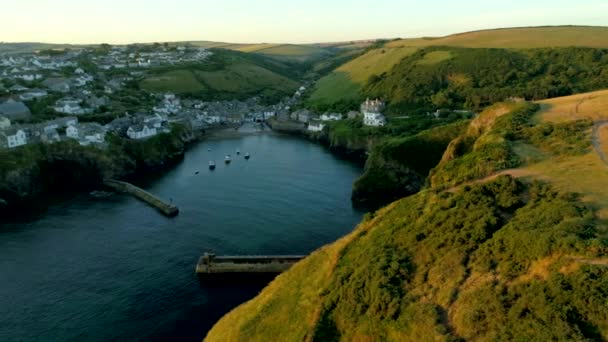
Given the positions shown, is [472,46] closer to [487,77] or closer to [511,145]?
[487,77]

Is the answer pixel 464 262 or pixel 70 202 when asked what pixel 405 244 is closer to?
pixel 464 262

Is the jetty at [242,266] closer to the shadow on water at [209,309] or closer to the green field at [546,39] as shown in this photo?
the shadow on water at [209,309]

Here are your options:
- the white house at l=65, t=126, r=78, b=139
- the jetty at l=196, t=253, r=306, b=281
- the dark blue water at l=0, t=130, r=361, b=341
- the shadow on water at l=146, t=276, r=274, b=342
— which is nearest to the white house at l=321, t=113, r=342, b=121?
the dark blue water at l=0, t=130, r=361, b=341

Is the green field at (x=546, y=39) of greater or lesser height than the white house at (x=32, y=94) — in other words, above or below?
above

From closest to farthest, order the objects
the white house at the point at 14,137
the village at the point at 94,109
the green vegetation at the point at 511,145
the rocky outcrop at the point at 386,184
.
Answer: the green vegetation at the point at 511,145, the rocky outcrop at the point at 386,184, the white house at the point at 14,137, the village at the point at 94,109

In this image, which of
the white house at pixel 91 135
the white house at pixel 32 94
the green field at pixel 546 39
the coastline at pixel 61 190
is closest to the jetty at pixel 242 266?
the coastline at pixel 61 190

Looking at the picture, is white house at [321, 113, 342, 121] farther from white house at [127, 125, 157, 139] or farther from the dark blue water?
white house at [127, 125, 157, 139]

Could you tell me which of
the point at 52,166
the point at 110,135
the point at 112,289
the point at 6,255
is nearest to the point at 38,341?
the point at 112,289
